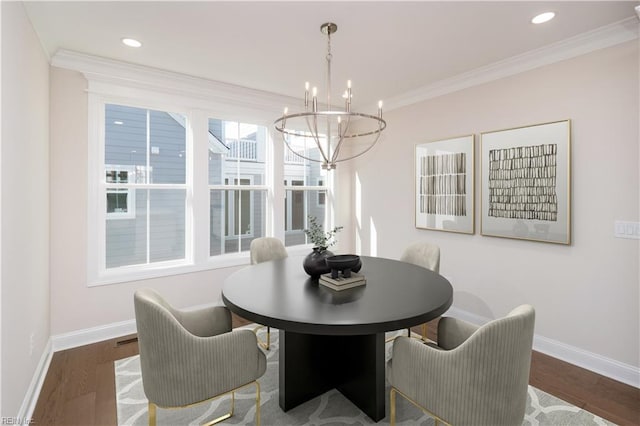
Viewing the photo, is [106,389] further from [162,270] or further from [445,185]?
[445,185]

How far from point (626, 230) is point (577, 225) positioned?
0.30 m

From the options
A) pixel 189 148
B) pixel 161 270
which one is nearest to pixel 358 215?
pixel 189 148

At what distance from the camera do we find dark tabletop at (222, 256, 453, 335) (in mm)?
1543

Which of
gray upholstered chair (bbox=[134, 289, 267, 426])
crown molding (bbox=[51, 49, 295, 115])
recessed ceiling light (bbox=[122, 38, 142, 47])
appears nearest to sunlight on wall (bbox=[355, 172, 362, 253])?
crown molding (bbox=[51, 49, 295, 115])

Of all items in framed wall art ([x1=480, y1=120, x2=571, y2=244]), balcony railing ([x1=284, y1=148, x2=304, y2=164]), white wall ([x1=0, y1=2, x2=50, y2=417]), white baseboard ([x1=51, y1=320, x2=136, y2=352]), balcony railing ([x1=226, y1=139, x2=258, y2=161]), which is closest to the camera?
white wall ([x1=0, y1=2, x2=50, y2=417])

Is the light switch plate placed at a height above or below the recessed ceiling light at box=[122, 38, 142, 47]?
below

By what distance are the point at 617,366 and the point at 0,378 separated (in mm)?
3981

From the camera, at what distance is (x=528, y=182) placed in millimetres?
2914

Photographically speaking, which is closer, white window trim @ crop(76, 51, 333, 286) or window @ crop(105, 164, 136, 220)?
white window trim @ crop(76, 51, 333, 286)

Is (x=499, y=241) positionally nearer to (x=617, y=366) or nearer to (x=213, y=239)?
(x=617, y=366)

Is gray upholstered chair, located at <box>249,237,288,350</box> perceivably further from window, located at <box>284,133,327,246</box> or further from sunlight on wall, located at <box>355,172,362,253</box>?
sunlight on wall, located at <box>355,172,362,253</box>

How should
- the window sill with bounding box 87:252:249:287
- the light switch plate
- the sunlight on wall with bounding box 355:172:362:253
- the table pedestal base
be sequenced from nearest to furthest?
the table pedestal base < the light switch plate < the window sill with bounding box 87:252:249:287 < the sunlight on wall with bounding box 355:172:362:253

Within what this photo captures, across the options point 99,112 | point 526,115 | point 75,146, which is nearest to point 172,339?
point 75,146

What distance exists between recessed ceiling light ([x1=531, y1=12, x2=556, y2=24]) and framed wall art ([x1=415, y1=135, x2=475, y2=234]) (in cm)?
119
